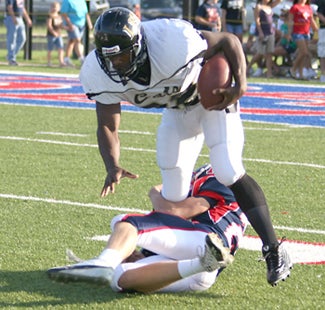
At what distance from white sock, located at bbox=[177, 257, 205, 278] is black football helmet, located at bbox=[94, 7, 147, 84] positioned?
2.98ft

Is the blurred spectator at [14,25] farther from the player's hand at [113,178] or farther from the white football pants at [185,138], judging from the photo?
the player's hand at [113,178]

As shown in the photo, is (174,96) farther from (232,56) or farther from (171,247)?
(171,247)

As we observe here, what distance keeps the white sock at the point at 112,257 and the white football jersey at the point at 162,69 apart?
84cm

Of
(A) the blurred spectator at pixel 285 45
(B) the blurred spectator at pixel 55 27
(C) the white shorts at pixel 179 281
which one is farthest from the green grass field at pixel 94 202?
(B) the blurred spectator at pixel 55 27

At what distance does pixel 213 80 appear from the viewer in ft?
15.0

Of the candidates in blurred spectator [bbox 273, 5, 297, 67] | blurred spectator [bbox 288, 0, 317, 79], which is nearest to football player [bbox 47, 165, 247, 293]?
blurred spectator [bbox 288, 0, 317, 79]

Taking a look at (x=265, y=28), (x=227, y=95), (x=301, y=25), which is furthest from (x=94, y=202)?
(x=265, y=28)

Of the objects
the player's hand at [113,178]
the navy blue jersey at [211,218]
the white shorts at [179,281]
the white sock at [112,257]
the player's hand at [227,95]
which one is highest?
the player's hand at [227,95]

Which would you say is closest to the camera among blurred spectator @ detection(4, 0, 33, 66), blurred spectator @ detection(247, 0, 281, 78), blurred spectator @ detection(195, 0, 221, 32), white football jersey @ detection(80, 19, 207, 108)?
white football jersey @ detection(80, 19, 207, 108)

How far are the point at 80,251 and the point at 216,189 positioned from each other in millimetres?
836

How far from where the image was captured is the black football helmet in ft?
14.5

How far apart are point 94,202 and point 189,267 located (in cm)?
247

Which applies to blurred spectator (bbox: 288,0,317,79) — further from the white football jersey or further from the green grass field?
the white football jersey

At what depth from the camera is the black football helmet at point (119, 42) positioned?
14.5 feet
